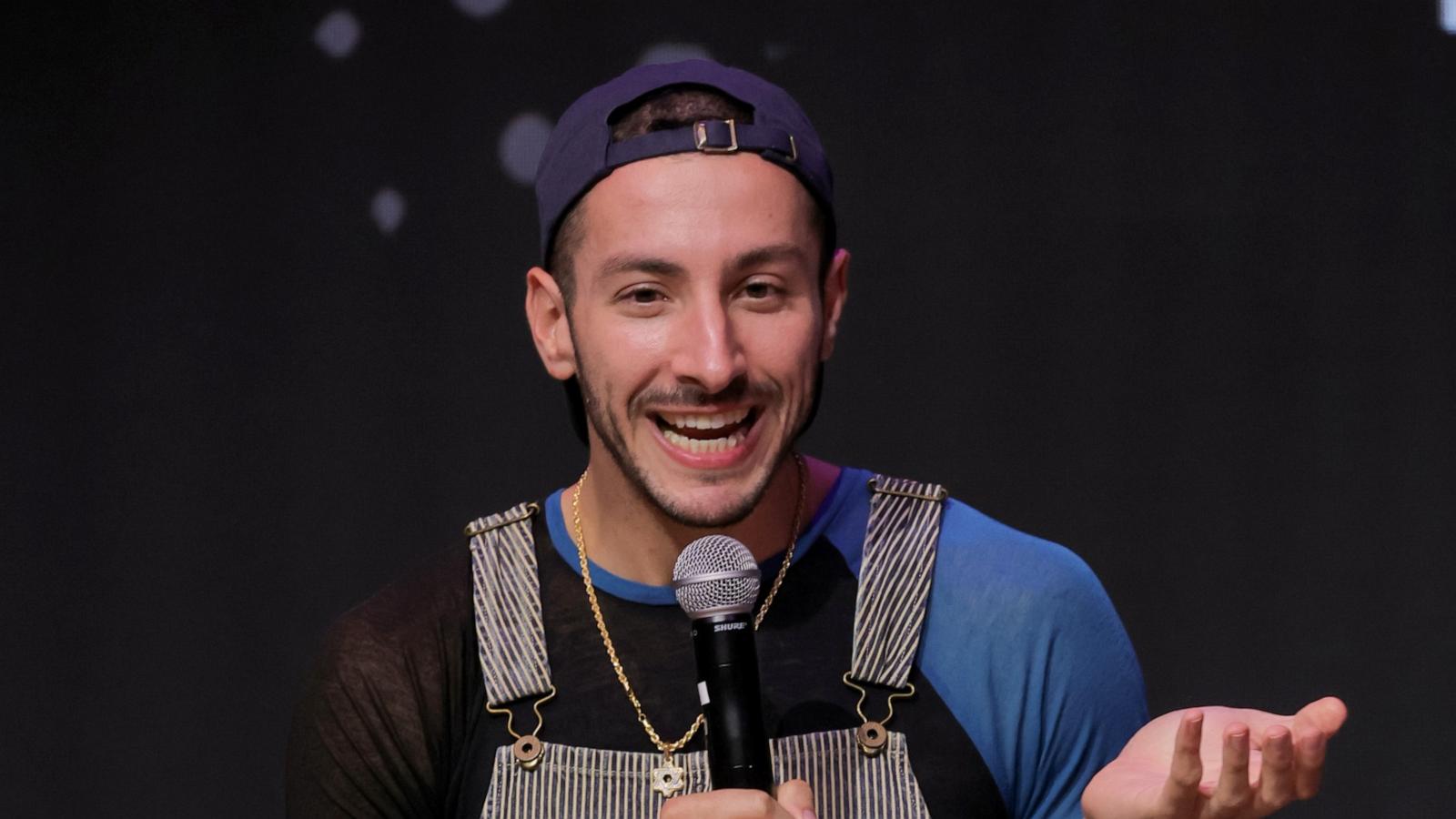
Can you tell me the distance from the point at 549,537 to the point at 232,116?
4.20ft

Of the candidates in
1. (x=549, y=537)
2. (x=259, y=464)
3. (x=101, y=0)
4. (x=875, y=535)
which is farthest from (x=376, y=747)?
(x=101, y=0)

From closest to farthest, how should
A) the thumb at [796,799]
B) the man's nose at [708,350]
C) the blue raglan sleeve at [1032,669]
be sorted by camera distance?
1. the thumb at [796,799]
2. the man's nose at [708,350]
3. the blue raglan sleeve at [1032,669]

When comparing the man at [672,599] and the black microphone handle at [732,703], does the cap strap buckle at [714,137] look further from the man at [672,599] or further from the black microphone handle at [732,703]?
the black microphone handle at [732,703]

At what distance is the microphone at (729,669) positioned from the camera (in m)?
1.72

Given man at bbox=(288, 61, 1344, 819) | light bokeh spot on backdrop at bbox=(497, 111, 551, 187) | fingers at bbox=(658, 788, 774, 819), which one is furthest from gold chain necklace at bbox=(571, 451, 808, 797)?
light bokeh spot on backdrop at bbox=(497, 111, 551, 187)

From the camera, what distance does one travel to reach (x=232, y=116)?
3246 mm

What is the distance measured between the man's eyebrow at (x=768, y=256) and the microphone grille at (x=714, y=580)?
1.07 ft

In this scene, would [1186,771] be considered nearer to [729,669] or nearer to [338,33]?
[729,669]

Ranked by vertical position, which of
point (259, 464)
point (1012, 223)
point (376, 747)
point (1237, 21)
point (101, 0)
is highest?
point (101, 0)

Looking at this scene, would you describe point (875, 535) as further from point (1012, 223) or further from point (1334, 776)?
point (1334, 776)

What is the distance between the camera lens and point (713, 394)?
2.05 m

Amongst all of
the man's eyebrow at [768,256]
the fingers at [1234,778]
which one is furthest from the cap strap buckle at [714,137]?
the fingers at [1234,778]

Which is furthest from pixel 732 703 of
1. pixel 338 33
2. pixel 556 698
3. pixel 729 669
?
pixel 338 33

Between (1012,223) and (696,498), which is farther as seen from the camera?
(1012,223)
